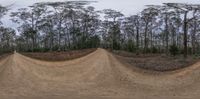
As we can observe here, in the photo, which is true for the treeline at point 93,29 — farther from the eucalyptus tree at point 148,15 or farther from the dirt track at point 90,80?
the dirt track at point 90,80

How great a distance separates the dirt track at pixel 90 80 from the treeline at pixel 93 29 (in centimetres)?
2360

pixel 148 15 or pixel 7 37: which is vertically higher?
pixel 148 15

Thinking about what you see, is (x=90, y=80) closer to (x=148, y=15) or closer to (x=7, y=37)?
(x=148, y=15)

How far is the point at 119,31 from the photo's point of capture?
6138cm

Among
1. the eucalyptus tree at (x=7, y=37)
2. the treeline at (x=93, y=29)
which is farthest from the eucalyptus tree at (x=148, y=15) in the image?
the eucalyptus tree at (x=7, y=37)

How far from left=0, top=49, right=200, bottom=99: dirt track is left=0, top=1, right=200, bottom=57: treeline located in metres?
23.6

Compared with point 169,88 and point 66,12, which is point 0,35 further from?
point 169,88

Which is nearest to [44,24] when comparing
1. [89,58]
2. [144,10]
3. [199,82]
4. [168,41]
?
[144,10]

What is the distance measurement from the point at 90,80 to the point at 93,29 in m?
37.0

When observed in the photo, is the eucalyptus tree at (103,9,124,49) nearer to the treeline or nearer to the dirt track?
the treeline

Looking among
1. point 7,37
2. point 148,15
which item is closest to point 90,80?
point 148,15

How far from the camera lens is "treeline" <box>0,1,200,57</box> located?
54344mm

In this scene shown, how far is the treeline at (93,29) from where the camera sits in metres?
54.3

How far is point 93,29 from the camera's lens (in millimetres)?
60688
